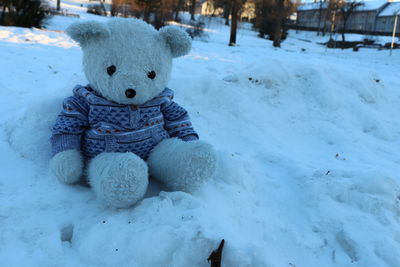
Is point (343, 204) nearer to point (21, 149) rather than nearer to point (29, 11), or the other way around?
point (21, 149)

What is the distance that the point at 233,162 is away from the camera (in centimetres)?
243

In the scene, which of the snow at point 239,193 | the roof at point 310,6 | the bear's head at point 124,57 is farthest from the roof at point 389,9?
the bear's head at point 124,57

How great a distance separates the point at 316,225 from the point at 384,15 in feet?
163

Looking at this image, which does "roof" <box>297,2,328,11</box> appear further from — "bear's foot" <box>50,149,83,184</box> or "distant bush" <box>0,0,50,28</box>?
"bear's foot" <box>50,149,83,184</box>

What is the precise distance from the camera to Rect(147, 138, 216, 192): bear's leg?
186cm

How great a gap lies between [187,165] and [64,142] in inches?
29.4

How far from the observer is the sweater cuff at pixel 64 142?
1.99 meters

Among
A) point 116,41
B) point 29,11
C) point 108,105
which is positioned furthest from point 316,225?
point 29,11

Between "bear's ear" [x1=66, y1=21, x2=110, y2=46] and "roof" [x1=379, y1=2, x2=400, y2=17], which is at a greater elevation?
"roof" [x1=379, y1=2, x2=400, y2=17]

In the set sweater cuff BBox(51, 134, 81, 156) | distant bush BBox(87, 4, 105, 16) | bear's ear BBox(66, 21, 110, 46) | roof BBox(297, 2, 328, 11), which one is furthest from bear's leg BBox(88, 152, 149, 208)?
roof BBox(297, 2, 328, 11)

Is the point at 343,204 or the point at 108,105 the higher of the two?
the point at 108,105

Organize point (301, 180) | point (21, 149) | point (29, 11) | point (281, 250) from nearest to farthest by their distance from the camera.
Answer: point (281, 250) → point (21, 149) → point (301, 180) → point (29, 11)

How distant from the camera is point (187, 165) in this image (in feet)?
6.12

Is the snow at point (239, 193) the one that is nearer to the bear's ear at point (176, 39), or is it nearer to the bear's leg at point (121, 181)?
the bear's leg at point (121, 181)
